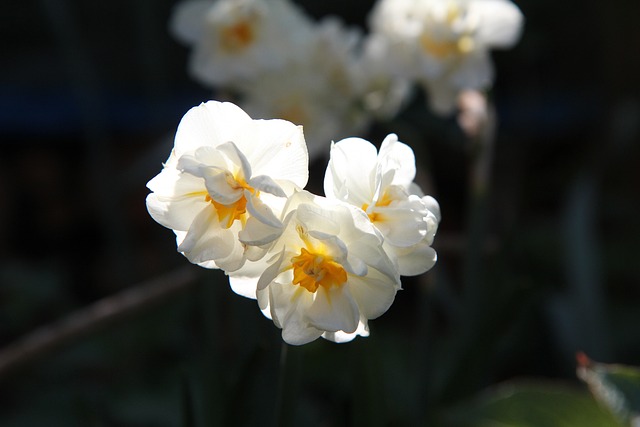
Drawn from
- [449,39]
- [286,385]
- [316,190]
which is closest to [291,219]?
[286,385]

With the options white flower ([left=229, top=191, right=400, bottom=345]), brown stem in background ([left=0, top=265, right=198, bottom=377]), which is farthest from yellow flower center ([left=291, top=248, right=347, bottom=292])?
A: brown stem in background ([left=0, top=265, right=198, bottom=377])

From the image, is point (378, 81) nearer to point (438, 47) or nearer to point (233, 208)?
point (438, 47)

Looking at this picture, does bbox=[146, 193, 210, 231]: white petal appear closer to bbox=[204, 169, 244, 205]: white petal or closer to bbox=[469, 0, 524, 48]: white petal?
bbox=[204, 169, 244, 205]: white petal

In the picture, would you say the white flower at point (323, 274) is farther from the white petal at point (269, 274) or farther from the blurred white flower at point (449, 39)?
the blurred white flower at point (449, 39)

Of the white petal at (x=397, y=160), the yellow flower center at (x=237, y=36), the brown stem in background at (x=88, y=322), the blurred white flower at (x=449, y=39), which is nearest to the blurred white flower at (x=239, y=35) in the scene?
the yellow flower center at (x=237, y=36)

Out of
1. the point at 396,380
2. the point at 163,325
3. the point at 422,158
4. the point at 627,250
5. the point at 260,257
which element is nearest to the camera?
the point at 260,257

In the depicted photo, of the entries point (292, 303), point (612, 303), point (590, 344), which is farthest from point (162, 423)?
point (612, 303)

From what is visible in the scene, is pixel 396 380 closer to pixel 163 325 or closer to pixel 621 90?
pixel 163 325
